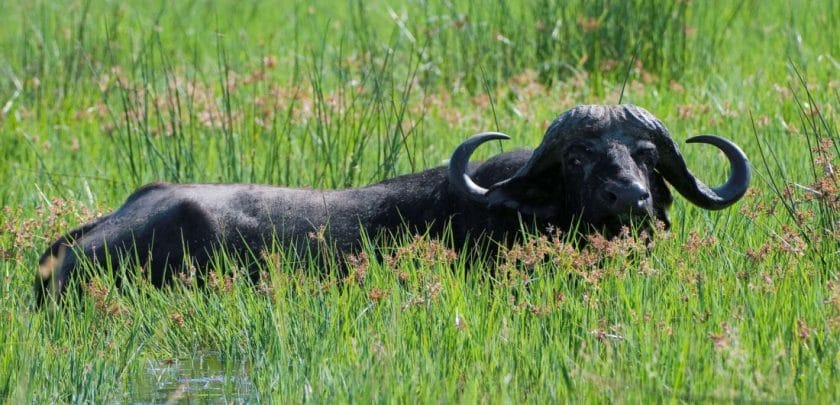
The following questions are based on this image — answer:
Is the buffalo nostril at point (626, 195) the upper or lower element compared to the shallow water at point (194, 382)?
upper

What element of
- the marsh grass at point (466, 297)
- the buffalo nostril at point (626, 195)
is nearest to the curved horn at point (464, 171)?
the marsh grass at point (466, 297)

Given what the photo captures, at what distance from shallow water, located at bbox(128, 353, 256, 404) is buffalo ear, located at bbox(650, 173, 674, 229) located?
2.11m

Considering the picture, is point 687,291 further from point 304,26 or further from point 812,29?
point 304,26

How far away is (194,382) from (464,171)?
1745mm

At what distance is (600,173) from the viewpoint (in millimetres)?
6336

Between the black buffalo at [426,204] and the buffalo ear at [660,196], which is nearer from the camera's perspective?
the black buffalo at [426,204]

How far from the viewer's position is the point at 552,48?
36.1ft

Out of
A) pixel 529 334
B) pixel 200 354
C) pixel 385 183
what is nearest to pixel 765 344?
pixel 529 334

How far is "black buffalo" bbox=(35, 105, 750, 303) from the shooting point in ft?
21.2

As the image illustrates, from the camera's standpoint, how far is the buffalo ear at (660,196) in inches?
264

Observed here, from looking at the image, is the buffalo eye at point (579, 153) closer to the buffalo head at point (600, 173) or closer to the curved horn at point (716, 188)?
the buffalo head at point (600, 173)

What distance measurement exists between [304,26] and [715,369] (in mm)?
11941

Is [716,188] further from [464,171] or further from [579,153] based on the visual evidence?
[464,171]

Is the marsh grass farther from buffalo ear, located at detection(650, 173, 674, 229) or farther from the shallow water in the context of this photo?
buffalo ear, located at detection(650, 173, 674, 229)
